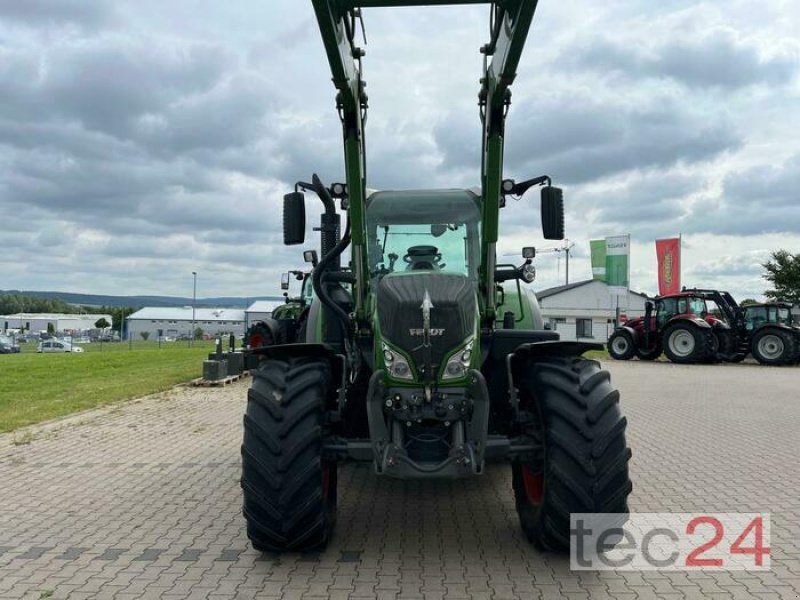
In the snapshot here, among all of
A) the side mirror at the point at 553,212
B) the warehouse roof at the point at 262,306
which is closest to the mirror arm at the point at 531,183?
the side mirror at the point at 553,212

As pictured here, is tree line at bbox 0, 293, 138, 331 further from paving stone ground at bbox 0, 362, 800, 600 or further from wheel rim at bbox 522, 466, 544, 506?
wheel rim at bbox 522, 466, 544, 506

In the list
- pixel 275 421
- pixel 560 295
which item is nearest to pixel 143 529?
pixel 275 421

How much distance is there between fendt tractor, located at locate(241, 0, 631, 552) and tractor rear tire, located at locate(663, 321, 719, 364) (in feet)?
66.8

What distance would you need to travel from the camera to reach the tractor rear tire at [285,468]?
14.3ft

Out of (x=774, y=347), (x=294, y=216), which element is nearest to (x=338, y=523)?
(x=294, y=216)

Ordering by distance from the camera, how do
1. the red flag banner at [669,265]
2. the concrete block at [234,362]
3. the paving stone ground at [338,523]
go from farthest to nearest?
1. the red flag banner at [669,265]
2. the concrete block at [234,362]
3. the paving stone ground at [338,523]

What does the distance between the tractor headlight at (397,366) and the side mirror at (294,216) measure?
1.36m

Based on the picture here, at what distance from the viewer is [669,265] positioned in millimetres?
36875

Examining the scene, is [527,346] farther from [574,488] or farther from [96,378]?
[96,378]

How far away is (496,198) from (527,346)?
1023 millimetres

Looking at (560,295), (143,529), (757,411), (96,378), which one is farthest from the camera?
(560,295)

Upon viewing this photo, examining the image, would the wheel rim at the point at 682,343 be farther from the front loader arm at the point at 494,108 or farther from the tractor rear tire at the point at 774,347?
the front loader arm at the point at 494,108

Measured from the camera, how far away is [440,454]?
4473 millimetres

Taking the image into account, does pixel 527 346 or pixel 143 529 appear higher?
pixel 527 346
